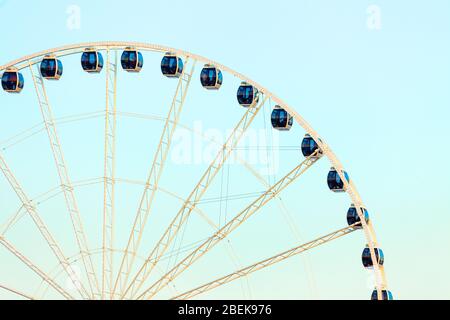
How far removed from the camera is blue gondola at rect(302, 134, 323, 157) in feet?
214

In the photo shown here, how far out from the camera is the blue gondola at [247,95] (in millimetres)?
64938

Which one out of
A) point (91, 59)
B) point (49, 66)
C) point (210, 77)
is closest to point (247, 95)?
point (210, 77)

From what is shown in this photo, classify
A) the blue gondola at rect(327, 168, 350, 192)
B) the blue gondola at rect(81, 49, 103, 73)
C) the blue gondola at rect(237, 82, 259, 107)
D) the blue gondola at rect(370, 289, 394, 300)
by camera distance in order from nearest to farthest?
the blue gondola at rect(370, 289, 394, 300)
the blue gondola at rect(327, 168, 350, 192)
the blue gondola at rect(81, 49, 103, 73)
the blue gondola at rect(237, 82, 259, 107)

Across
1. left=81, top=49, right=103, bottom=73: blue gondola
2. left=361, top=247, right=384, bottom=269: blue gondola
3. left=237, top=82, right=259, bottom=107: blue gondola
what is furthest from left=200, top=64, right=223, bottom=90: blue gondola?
left=361, top=247, right=384, bottom=269: blue gondola

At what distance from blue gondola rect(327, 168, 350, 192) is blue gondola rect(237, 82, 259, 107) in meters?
4.47

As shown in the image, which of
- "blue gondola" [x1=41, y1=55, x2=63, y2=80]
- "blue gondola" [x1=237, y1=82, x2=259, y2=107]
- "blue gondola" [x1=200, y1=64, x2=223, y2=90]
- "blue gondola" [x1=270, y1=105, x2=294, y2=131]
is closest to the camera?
"blue gondola" [x1=41, y1=55, x2=63, y2=80]

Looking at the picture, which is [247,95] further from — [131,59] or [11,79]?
[11,79]

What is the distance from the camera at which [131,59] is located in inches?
2562

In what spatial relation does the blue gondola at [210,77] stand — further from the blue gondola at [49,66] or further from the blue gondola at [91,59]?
the blue gondola at [49,66]

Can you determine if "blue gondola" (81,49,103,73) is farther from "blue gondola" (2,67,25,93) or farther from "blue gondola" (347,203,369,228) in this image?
"blue gondola" (347,203,369,228)

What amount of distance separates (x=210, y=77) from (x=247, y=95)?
1808 mm

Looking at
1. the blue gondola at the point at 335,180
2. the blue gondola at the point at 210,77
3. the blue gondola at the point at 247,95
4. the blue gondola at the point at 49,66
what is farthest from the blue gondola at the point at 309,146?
the blue gondola at the point at 49,66
